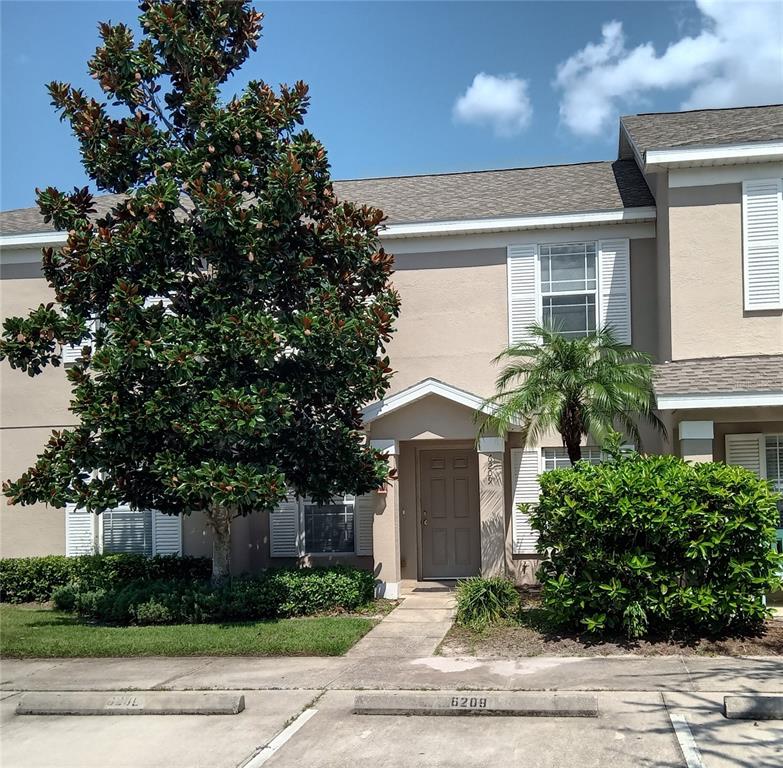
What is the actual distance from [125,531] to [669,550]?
982 cm

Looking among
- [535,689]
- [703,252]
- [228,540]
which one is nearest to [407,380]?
[228,540]

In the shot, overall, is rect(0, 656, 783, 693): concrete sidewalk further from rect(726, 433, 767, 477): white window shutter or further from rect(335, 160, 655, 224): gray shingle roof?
rect(335, 160, 655, 224): gray shingle roof

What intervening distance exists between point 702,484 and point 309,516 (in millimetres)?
7386

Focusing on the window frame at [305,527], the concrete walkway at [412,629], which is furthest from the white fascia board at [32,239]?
the concrete walkway at [412,629]

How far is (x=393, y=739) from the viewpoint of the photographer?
698 centimetres

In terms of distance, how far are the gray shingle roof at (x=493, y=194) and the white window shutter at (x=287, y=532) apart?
5.11 m

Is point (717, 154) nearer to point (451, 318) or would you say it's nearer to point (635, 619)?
point (451, 318)

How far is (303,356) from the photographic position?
39.3 ft

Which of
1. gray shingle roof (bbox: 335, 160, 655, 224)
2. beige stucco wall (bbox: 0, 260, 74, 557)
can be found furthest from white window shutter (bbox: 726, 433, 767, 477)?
beige stucco wall (bbox: 0, 260, 74, 557)

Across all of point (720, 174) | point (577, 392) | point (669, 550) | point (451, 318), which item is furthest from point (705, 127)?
point (669, 550)

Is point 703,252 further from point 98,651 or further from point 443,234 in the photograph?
point 98,651

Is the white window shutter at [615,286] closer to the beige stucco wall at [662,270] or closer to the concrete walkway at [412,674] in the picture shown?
the beige stucco wall at [662,270]

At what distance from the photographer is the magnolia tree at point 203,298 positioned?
11297mm

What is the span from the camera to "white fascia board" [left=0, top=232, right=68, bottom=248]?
51.6ft
